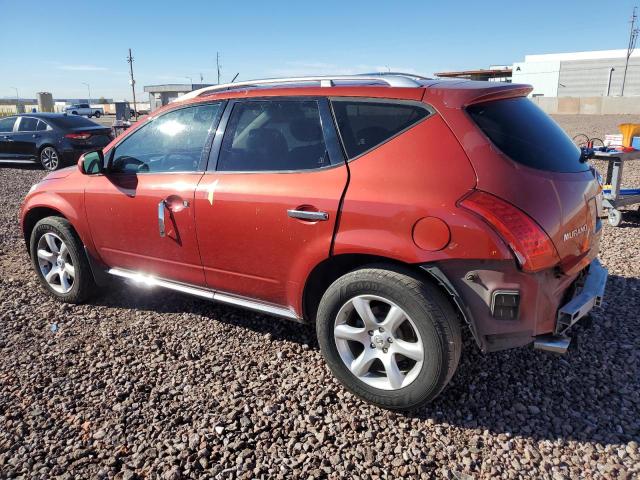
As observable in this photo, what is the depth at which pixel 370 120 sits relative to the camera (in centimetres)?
279

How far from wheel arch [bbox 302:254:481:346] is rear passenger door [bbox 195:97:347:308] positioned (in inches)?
2.8

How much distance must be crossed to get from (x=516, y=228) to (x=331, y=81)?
1466 mm

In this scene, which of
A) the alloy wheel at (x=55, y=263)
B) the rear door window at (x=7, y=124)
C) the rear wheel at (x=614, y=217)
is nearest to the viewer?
the alloy wheel at (x=55, y=263)

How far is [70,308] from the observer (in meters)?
4.24

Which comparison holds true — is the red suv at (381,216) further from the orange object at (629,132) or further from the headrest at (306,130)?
the orange object at (629,132)

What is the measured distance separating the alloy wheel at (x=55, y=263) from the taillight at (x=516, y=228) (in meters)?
3.44

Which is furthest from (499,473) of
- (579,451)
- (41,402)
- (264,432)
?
(41,402)

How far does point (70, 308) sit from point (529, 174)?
3790mm

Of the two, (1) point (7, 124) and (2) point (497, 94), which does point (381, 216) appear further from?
(1) point (7, 124)

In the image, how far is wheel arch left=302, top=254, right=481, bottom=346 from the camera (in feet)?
8.13

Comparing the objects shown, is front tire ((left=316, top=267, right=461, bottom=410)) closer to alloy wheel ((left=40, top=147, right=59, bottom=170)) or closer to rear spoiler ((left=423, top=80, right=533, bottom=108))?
rear spoiler ((left=423, top=80, right=533, bottom=108))

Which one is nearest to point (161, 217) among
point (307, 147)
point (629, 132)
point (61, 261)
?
point (307, 147)

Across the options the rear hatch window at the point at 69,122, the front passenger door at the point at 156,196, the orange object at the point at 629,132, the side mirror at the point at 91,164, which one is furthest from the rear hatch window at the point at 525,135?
the rear hatch window at the point at 69,122

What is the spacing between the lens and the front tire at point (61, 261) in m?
4.13
